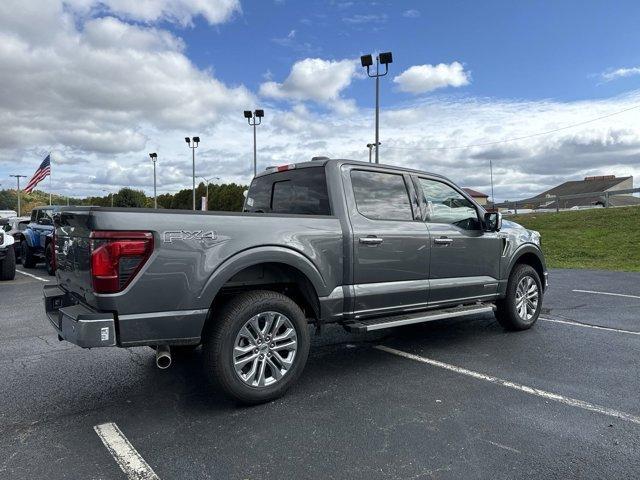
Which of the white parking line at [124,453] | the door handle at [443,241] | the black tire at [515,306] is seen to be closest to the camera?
the white parking line at [124,453]

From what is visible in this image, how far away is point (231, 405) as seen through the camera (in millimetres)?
3869

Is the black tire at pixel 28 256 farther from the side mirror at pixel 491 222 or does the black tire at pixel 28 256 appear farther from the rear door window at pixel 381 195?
the side mirror at pixel 491 222

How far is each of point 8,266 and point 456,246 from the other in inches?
419

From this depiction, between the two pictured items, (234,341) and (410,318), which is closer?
(234,341)

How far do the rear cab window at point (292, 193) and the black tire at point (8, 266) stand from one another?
866 cm

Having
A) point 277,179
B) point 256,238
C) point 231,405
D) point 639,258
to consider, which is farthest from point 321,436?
point 639,258

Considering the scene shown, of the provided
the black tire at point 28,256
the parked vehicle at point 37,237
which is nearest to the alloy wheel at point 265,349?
the parked vehicle at point 37,237

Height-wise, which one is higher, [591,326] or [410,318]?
[410,318]

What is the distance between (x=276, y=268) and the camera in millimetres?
4125

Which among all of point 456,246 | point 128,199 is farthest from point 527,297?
point 128,199

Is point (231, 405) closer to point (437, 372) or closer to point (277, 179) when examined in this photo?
point (437, 372)

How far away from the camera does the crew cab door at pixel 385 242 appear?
448 centimetres

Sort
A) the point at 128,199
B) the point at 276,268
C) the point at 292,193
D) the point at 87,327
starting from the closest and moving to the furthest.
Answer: the point at 87,327 → the point at 276,268 → the point at 292,193 → the point at 128,199

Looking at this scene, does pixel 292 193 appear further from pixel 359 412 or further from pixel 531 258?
pixel 531 258
